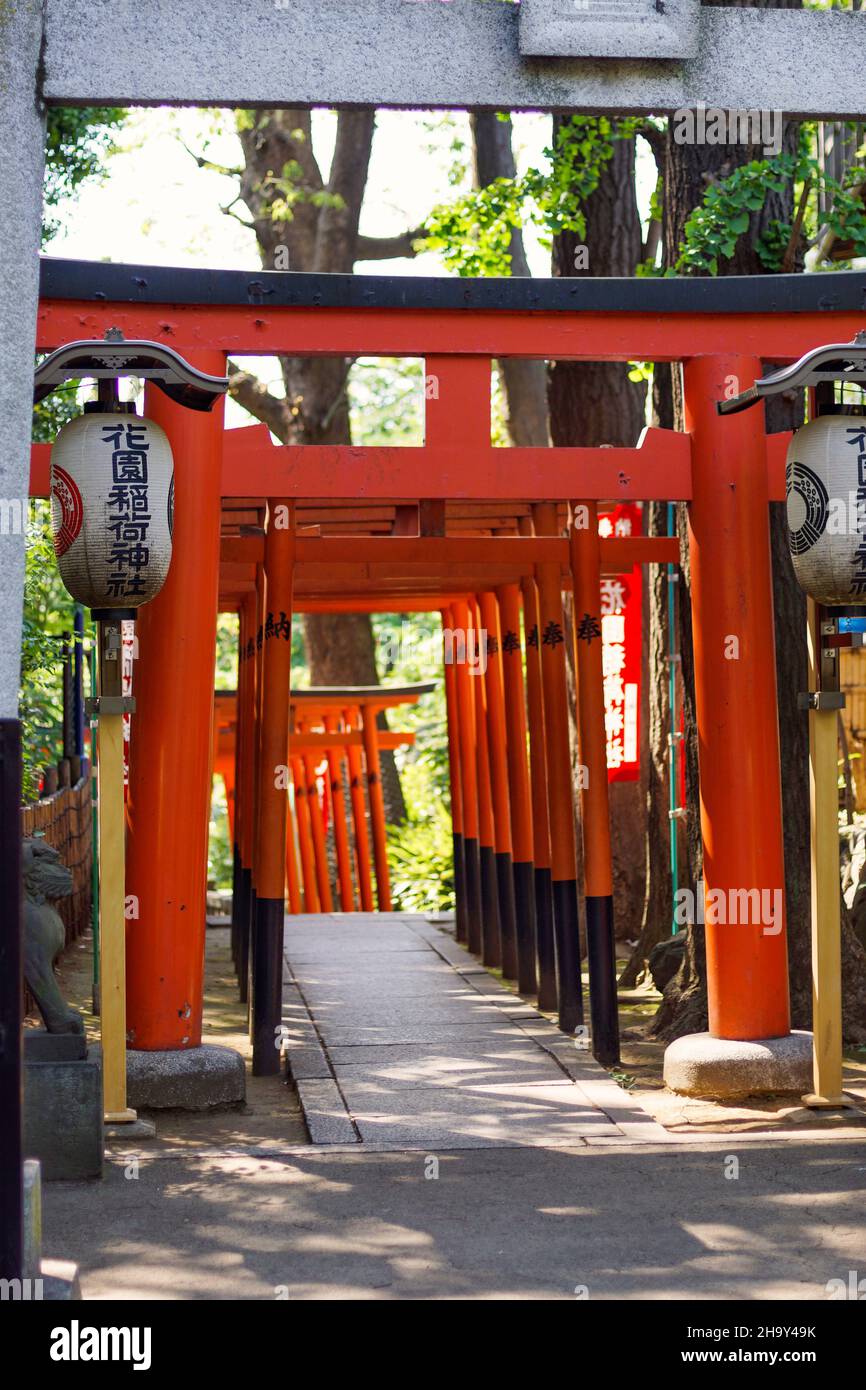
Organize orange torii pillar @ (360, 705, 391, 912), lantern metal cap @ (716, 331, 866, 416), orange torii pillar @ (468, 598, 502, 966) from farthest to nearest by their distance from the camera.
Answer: orange torii pillar @ (360, 705, 391, 912) → orange torii pillar @ (468, 598, 502, 966) → lantern metal cap @ (716, 331, 866, 416)

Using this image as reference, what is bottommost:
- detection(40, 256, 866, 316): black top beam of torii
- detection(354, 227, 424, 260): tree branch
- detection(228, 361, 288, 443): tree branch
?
detection(40, 256, 866, 316): black top beam of torii

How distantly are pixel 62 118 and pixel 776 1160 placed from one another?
9512 millimetres

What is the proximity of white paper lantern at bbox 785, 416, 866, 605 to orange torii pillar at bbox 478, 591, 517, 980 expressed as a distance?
473cm

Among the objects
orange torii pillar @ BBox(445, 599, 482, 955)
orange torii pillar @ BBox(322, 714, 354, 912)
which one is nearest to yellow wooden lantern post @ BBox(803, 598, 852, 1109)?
orange torii pillar @ BBox(445, 599, 482, 955)

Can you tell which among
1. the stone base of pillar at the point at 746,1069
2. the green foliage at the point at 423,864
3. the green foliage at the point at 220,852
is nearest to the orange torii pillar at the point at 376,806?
the green foliage at the point at 423,864

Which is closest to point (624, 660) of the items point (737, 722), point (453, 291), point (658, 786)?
point (658, 786)

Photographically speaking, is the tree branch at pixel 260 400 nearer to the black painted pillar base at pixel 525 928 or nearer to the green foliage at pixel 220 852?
the black painted pillar base at pixel 525 928

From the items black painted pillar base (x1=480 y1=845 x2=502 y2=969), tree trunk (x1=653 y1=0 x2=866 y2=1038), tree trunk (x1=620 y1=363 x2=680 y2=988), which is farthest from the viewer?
black painted pillar base (x1=480 y1=845 x2=502 y2=969)

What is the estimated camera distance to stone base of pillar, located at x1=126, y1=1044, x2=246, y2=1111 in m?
6.98

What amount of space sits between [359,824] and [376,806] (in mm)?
322

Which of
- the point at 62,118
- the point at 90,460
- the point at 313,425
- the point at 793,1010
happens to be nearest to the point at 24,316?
the point at 90,460

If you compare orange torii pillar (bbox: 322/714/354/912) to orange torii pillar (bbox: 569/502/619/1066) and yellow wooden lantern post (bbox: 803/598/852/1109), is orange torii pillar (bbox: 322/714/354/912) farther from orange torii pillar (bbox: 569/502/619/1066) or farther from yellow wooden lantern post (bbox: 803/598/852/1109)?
yellow wooden lantern post (bbox: 803/598/852/1109)

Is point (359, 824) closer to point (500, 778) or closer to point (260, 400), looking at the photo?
point (260, 400)

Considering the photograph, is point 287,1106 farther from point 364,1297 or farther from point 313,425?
point 313,425
